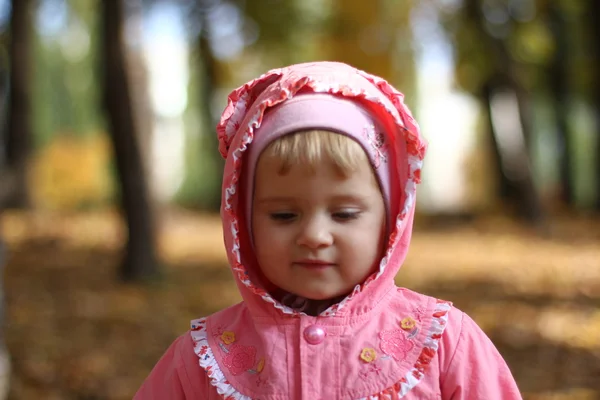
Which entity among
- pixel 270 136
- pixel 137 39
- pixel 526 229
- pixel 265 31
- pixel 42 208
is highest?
pixel 265 31

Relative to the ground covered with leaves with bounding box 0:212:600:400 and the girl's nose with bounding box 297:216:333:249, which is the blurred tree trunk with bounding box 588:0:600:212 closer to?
the ground covered with leaves with bounding box 0:212:600:400

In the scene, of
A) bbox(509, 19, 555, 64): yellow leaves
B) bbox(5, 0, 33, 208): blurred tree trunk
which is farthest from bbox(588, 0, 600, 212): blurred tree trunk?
bbox(5, 0, 33, 208): blurred tree trunk

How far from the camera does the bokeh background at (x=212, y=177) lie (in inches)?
222

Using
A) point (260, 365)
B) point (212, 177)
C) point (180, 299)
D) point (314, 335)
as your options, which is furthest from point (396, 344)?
point (212, 177)

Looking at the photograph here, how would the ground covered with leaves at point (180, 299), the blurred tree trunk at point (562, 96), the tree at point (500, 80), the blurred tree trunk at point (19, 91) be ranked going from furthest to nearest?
the blurred tree trunk at point (562, 96) < the tree at point (500, 80) < the blurred tree trunk at point (19, 91) < the ground covered with leaves at point (180, 299)

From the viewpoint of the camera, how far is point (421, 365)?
5.71 feet

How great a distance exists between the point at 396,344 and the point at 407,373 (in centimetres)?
8

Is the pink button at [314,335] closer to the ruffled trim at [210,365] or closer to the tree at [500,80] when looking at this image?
the ruffled trim at [210,365]

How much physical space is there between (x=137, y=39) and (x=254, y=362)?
6234mm

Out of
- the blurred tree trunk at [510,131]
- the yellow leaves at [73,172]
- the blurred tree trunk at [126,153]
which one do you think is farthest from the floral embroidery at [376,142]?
the yellow leaves at [73,172]

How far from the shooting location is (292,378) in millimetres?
1756

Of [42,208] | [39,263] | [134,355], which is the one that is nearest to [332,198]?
[134,355]

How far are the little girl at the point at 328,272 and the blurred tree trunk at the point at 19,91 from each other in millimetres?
9253

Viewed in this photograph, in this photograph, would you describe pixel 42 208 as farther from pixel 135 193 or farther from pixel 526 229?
pixel 526 229
